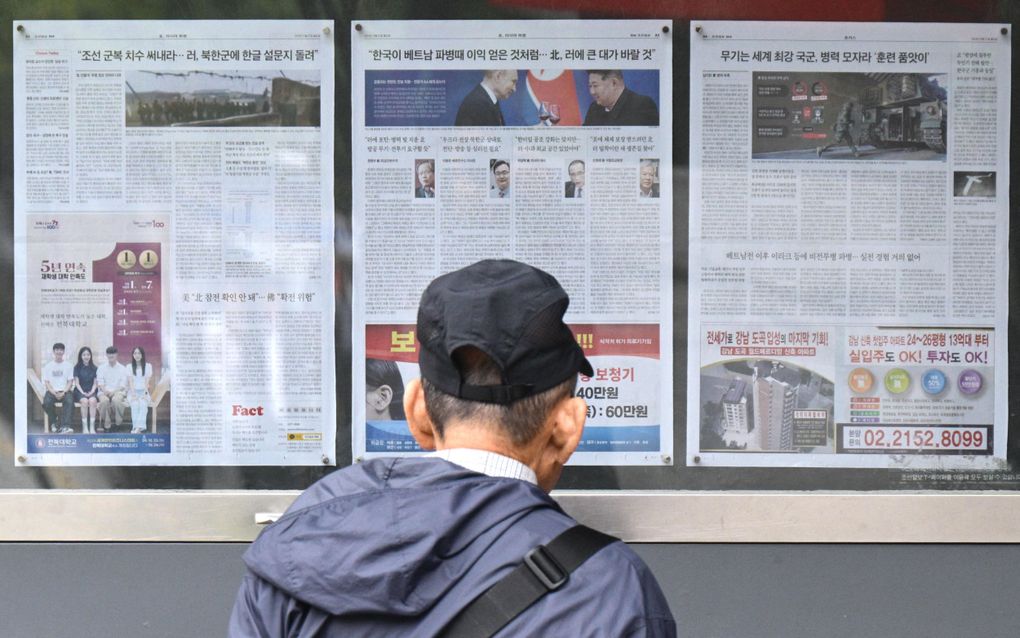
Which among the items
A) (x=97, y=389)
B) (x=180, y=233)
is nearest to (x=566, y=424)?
(x=180, y=233)

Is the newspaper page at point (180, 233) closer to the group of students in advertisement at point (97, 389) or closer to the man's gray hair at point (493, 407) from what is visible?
the group of students in advertisement at point (97, 389)

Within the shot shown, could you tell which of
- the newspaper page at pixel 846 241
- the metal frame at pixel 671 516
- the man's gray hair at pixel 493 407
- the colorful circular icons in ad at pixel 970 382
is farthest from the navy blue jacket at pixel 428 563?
the colorful circular icons in ad at pixel 970 382

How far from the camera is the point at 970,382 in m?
3.14

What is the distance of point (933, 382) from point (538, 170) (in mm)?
1355

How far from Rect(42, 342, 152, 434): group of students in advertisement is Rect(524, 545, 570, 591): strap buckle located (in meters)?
2.21

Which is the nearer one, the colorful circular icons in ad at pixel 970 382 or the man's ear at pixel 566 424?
the man's ear at pixel 566 424

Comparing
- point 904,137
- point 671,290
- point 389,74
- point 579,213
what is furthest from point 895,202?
point 389,74

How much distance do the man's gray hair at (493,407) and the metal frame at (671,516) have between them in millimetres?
1640

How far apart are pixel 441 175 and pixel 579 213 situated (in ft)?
1.42

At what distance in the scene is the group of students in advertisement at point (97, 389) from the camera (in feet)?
10.4

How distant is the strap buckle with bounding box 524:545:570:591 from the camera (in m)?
1.25

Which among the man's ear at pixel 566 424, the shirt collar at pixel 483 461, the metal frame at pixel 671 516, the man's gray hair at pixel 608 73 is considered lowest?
the metal frame at pixel 671 516

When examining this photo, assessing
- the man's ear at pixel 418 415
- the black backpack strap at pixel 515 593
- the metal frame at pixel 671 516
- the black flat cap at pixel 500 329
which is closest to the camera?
the black backpack strap at pixel 515 593

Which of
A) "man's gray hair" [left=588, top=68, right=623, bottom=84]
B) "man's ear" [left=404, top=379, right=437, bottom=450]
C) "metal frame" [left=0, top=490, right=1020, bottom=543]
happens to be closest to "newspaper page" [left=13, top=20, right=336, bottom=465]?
"metal frame" [left=0, top=490, right=1020, bottom=543]
